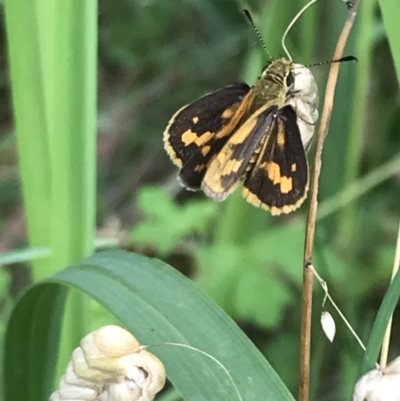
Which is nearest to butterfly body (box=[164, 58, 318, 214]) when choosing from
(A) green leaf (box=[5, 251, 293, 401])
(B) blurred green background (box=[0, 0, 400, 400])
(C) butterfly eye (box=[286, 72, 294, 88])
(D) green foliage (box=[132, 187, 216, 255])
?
(C) butterfly eye (box=[286, 72, 294, 88])

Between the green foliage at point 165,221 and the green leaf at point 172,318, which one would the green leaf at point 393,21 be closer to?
the green leaf at point 172,318

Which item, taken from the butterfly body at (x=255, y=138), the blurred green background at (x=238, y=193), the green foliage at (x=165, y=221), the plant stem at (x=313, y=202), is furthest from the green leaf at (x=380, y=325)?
the green foliage at (x=165, y=221)

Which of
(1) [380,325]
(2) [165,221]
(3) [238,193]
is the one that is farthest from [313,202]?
(2) [165,221]

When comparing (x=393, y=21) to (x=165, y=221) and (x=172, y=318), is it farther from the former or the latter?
(x=165, y=221)

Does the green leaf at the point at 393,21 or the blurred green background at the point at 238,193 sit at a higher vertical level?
the green leaf at the point at 393,21

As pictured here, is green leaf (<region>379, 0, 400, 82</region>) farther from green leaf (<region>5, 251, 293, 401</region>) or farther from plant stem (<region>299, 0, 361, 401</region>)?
green leaf (<region>5, 251, 293, 401</region>)

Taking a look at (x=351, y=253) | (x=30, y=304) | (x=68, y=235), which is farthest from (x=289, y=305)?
(x=30, y=304)
